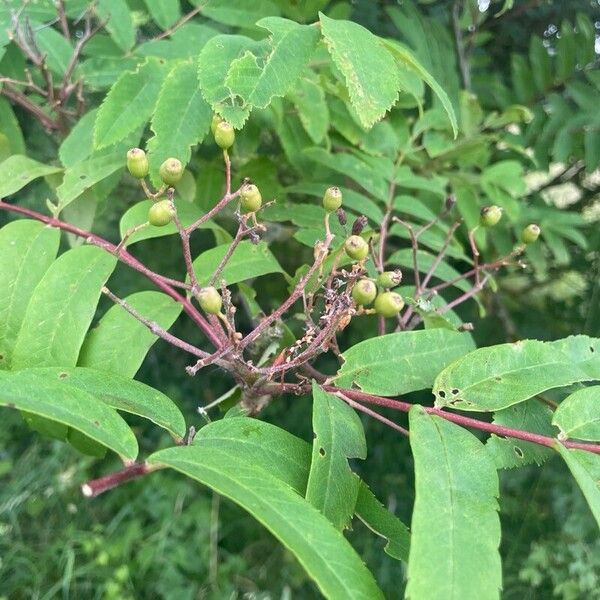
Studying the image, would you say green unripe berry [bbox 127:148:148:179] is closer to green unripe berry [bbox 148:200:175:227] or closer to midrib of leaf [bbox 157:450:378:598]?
green unripe berry [bbox 148:200:175:227]

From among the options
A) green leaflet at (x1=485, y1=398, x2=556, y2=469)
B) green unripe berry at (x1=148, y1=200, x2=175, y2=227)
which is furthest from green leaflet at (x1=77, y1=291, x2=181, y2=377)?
green leaflet at (x1=485, y1=398, x2=556, y2=469)

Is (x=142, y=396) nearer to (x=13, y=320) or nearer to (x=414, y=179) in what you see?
(x=13, y=320)

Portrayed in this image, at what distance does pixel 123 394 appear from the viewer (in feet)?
2.59

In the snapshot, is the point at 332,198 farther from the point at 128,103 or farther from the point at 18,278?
the point at 18,278

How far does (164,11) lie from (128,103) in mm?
401

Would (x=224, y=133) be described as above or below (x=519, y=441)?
above

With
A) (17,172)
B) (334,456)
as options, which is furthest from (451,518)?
(17,172)

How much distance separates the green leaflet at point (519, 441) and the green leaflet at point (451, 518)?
0.30 feet

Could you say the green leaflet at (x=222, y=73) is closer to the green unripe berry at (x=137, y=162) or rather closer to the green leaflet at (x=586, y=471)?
the green unripe berry at (x=137, y=162)

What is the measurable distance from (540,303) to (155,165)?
197 cm

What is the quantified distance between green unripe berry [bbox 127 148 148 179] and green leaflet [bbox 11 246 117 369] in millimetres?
175

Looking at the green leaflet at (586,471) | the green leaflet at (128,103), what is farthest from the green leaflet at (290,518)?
the green leaflet at (128,103)

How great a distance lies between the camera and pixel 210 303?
0.75m

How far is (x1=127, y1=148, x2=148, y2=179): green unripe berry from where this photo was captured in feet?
2.78
